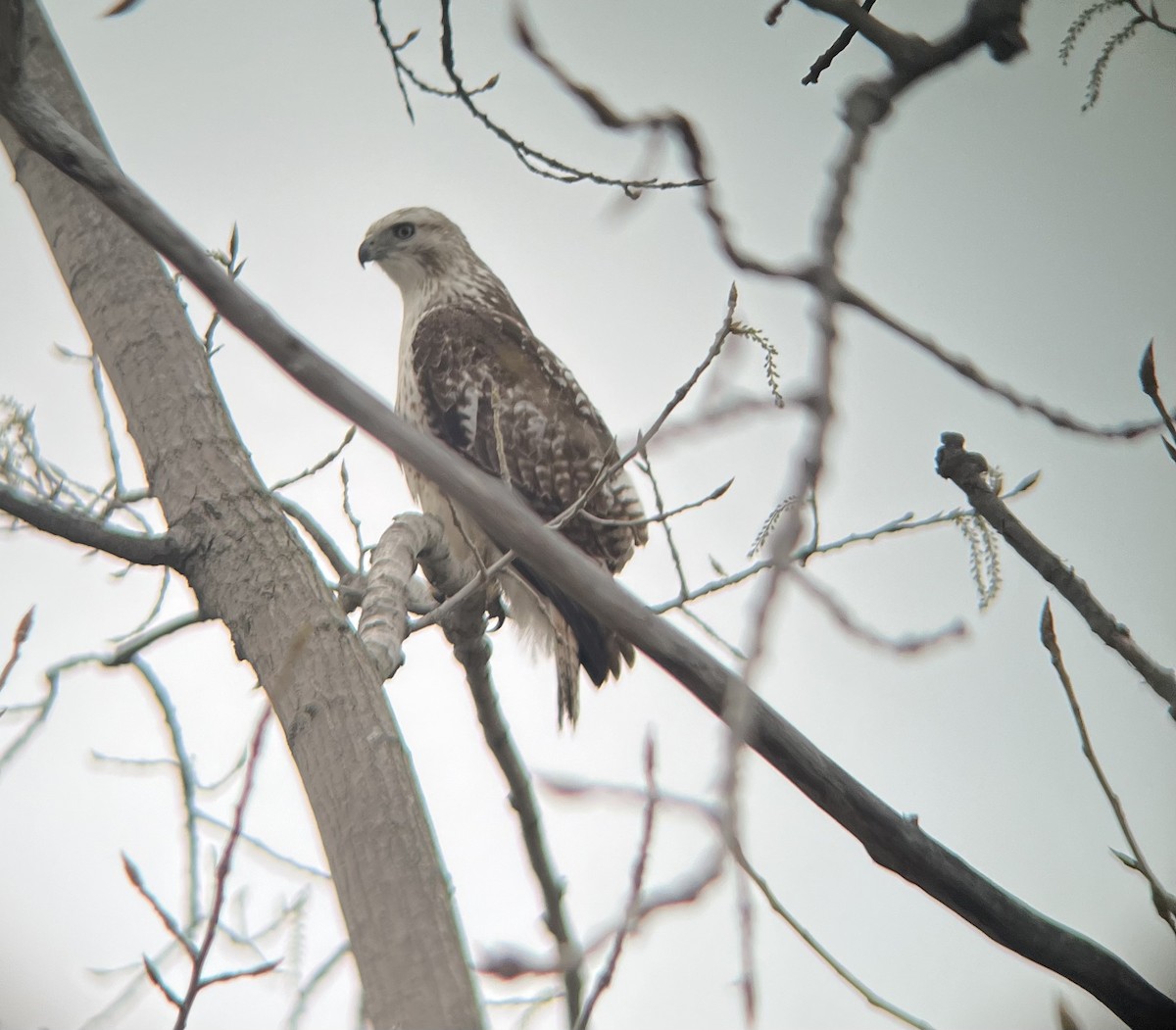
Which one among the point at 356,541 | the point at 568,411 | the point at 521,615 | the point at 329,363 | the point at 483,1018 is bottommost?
the point at 483,1018

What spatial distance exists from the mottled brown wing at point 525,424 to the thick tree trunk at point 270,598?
254cm

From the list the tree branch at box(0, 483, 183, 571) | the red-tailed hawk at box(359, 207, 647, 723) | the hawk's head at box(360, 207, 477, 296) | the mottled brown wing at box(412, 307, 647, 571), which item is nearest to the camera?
the tree branch at box(0, 483, 183, 571)

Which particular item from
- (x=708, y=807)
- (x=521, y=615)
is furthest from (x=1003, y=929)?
(x=521, y=615)

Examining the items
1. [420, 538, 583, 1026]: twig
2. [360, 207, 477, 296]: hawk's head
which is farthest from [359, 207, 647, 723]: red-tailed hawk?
[420, 538, 583, 1026]: twig

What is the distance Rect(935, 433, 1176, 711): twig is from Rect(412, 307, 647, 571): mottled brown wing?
3.27 meters

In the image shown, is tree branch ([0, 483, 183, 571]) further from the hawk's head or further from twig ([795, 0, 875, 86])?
the hawk's head

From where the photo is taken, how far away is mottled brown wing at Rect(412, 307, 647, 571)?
5270 millimetres

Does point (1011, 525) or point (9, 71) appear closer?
point (9, 71)

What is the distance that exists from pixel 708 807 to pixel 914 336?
0.43 metres

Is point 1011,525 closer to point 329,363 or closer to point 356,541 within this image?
point 329,363

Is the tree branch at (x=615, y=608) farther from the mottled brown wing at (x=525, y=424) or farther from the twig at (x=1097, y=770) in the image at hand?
the mottled brown wing at (x=525, y=424)

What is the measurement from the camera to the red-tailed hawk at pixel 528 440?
5008 mm

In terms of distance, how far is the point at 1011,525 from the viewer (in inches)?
72.8

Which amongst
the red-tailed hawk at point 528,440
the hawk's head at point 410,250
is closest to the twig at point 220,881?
the red-tailed hawk at point 528,440
